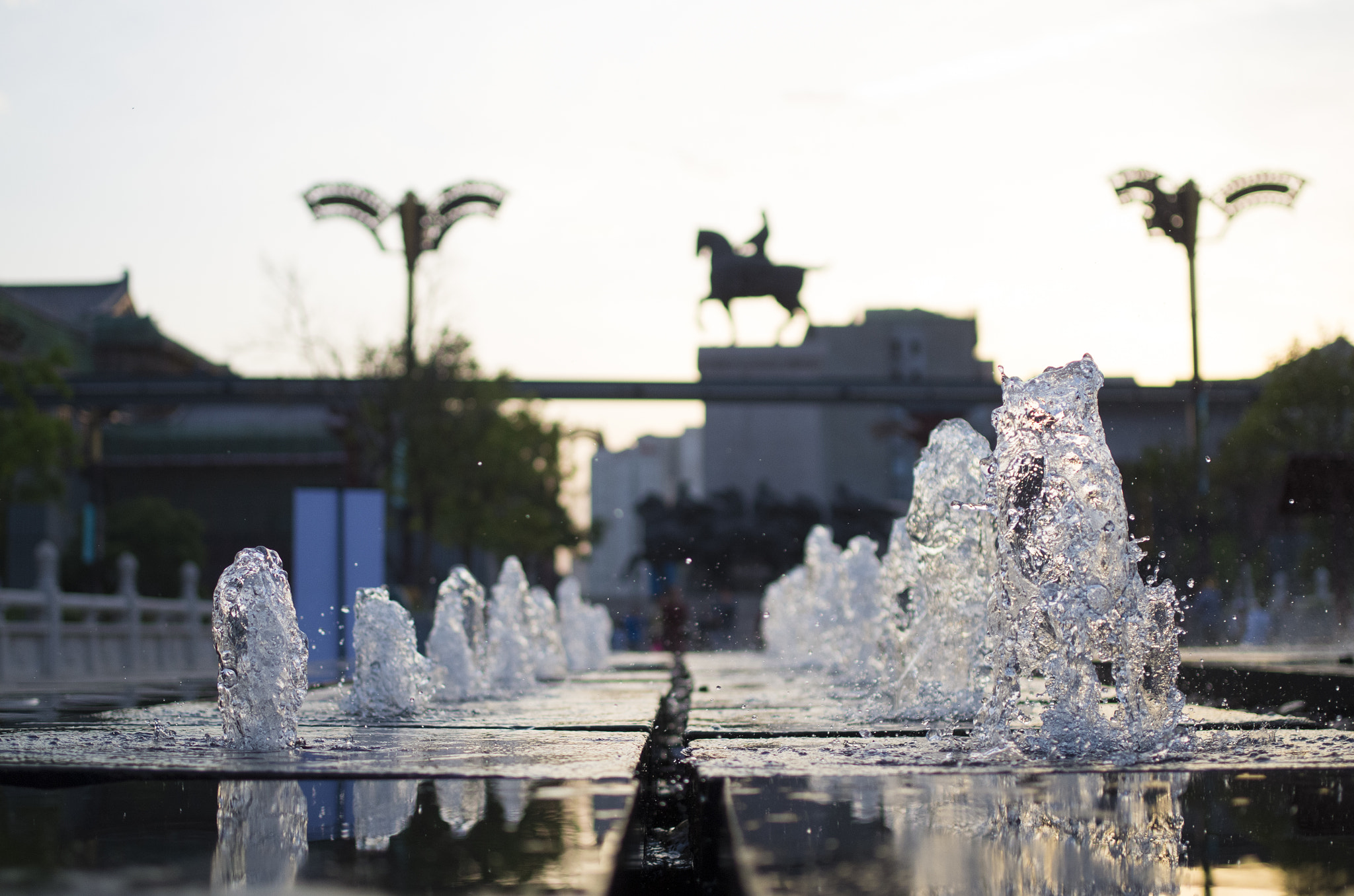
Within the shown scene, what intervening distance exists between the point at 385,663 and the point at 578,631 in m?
11.9

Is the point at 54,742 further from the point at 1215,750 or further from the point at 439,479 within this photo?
the point at 439,479

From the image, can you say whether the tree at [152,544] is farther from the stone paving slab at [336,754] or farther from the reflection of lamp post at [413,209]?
the stone paving slab at [336,754]

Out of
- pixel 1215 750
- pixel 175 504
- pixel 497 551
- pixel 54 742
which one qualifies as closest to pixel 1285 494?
pixel 1215 750

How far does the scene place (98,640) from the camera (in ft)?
55.8

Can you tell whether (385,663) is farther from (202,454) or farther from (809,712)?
(202,454)

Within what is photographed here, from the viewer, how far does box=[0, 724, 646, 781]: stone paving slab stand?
3.95 metres

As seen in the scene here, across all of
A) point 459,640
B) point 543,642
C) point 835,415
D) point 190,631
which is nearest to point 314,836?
point 459,640

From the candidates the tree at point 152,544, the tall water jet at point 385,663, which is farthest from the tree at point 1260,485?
the tree at point 152,544

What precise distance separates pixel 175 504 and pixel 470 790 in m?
56.2

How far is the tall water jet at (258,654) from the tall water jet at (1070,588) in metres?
2.51

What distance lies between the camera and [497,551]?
1597 inches

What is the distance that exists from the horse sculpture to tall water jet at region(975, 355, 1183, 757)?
28593 millimetres

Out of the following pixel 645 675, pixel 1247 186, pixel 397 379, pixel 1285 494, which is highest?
pixel 1247 186

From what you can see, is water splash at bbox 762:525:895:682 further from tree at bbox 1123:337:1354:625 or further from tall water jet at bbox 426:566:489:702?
tree at bbox 1123:337:1354:625
